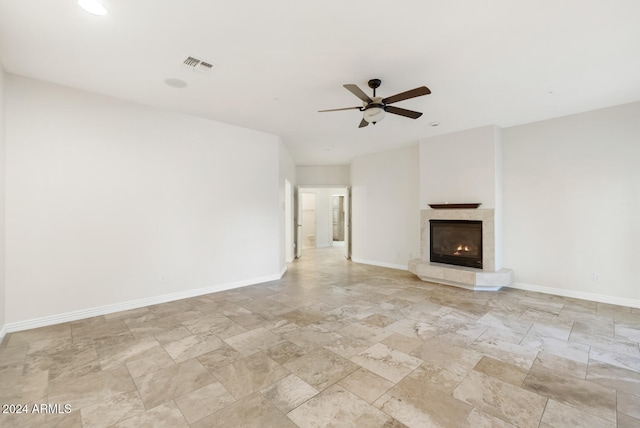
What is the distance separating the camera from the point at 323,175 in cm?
855

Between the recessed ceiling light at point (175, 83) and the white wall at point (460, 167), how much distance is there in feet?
14.9

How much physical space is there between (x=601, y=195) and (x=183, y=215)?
21.2 feet

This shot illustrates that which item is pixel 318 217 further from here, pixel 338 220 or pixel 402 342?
pixel 402 342

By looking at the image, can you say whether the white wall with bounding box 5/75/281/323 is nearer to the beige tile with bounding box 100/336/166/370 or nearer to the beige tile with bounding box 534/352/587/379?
the beige tile with bounding box 100/336/166/370

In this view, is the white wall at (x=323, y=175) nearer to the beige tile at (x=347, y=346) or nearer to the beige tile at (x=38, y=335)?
the beige tile at (x=347, y=346)

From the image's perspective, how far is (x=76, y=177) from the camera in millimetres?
3436

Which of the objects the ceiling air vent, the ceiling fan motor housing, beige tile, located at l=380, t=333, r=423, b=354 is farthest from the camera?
the ceiling fan motor housing

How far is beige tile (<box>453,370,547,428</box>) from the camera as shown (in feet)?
5.82

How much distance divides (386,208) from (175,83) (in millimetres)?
5202

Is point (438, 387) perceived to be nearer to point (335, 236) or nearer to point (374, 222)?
point (374, 222)

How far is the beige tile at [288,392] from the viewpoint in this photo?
1.89m

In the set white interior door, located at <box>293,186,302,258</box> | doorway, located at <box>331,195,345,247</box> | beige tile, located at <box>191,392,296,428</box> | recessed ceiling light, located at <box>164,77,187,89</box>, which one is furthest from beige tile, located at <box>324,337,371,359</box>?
doorway, located at <box>331,195,345,247</box>

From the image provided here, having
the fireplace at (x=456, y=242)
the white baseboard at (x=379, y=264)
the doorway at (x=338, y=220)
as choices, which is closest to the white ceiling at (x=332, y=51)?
the fireplace at (x=456, y=242)

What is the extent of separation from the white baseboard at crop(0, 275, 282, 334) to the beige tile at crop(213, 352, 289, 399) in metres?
2.31
